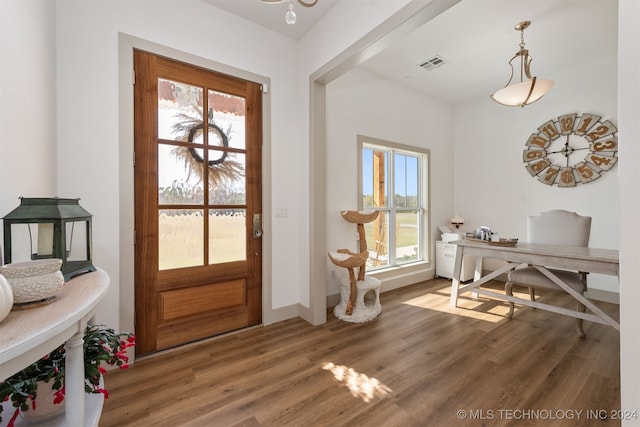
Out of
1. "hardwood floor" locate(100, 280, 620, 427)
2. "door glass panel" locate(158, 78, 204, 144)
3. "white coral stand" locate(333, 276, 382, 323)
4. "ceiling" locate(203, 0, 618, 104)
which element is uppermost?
"ceiling" locate(203, 0, 618, 104)

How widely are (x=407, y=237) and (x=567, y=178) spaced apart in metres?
2.30

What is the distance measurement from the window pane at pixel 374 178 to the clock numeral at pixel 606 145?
105 inches

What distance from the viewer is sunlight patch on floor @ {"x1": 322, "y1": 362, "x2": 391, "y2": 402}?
1.67 metres

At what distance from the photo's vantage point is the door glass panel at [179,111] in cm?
214

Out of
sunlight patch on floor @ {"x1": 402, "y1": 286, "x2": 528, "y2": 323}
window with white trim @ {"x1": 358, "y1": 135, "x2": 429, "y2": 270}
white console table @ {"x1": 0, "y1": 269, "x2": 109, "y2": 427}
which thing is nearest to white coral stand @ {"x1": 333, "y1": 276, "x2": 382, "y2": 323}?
sunlight patch on floor @ {"x1": 402, "y1": 286, "x2": 528, "y2": 323}

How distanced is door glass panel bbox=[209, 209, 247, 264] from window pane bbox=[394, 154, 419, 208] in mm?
2515

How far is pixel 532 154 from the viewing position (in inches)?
156

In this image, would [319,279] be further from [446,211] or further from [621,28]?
[446,211]

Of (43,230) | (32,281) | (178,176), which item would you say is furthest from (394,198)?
(32,281)

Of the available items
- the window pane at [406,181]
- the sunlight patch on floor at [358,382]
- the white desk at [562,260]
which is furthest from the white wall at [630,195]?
the window pane at [406,181]

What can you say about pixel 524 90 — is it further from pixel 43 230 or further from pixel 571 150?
pixel 43 230

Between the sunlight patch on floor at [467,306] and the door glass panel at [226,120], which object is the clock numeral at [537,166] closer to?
the sunlight patch on floor at [467,306]

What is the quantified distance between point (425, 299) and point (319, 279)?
63.8 inches

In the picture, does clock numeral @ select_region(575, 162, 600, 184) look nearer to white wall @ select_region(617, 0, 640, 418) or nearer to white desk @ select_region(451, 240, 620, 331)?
white desk @ select_region(451, 240, 620, 331)
